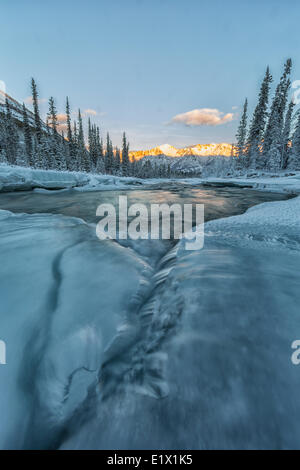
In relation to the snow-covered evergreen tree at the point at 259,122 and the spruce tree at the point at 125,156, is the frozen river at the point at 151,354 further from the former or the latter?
the spruce tree at the point at 125,156

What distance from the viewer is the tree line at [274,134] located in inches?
783

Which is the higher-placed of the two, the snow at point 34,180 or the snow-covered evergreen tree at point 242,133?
the snow-covered evergreen tree at point 242,133

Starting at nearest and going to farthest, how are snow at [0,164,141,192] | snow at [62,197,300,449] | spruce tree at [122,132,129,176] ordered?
snow at [62,197,300,449] < snow at [0,164,141,192] < spruce tree at [122,132,129,176]

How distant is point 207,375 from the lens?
0.71m

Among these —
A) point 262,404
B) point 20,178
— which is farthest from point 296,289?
point 20,178

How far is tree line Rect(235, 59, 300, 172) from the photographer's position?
19891 mm

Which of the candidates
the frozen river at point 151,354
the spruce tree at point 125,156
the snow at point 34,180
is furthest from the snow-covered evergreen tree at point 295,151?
the spruce tree at point 125,156

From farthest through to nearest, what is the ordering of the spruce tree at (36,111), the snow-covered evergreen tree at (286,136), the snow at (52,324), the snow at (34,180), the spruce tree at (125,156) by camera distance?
1. the spruce tree at (125,156)
2. the spruce tree at (36,111)
3. the snow-covered evergreen tree at (286,136)
4. the snow at (34,180)
5. the snow at (52,324)

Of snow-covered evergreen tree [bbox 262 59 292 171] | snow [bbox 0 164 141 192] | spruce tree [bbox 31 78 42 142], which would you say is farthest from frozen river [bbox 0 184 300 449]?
spruce tree [bbox 31 78 42 142]

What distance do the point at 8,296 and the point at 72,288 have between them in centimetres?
38

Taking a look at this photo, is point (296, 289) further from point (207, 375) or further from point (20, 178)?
point (20, 178)

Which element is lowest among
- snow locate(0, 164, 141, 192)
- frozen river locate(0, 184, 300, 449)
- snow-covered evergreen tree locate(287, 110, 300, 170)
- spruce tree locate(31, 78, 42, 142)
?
frozen river locate(0, 184, 300, 449)

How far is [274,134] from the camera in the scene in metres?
20.1

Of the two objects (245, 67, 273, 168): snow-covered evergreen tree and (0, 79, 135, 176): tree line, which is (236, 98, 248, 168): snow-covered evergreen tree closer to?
(245, 67, 273, 168): snow-covered evergreen tree
